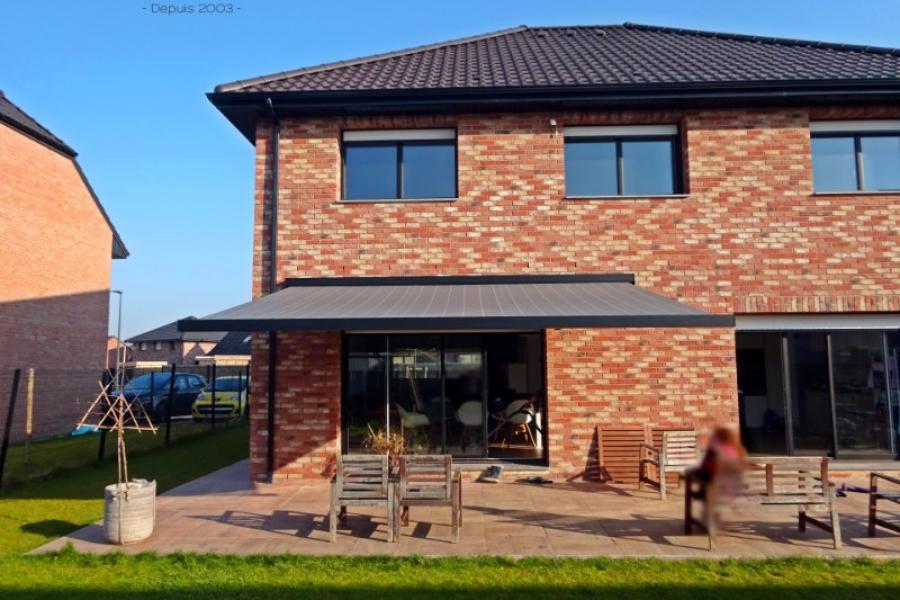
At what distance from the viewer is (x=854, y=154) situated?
11.8 meters

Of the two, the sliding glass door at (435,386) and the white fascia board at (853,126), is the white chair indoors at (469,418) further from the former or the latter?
the white fascia board at (853,126)

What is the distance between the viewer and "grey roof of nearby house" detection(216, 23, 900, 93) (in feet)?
39.2

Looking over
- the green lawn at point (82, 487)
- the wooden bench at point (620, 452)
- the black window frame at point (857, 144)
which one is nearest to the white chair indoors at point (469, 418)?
the wooden bench at point (620, 452)

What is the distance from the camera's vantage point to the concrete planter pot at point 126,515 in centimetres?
785

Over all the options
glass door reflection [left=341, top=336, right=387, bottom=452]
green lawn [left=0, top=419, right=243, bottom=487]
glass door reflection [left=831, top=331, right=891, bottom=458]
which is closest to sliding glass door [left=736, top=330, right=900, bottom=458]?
glass door reflection [left=831, top=331, right=891, bottom=458]

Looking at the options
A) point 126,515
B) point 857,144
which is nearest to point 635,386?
point 857,144

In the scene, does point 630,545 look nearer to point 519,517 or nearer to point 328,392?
point 519,517

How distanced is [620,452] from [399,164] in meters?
6.66

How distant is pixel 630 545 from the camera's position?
7.65 m

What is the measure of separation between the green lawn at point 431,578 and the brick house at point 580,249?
4.25m

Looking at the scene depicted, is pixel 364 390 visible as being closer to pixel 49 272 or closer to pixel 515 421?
pixel 515 421

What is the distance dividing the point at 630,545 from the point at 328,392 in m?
5.91

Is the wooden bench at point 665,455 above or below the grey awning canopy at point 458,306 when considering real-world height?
below

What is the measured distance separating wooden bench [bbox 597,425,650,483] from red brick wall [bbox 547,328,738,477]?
17cm
